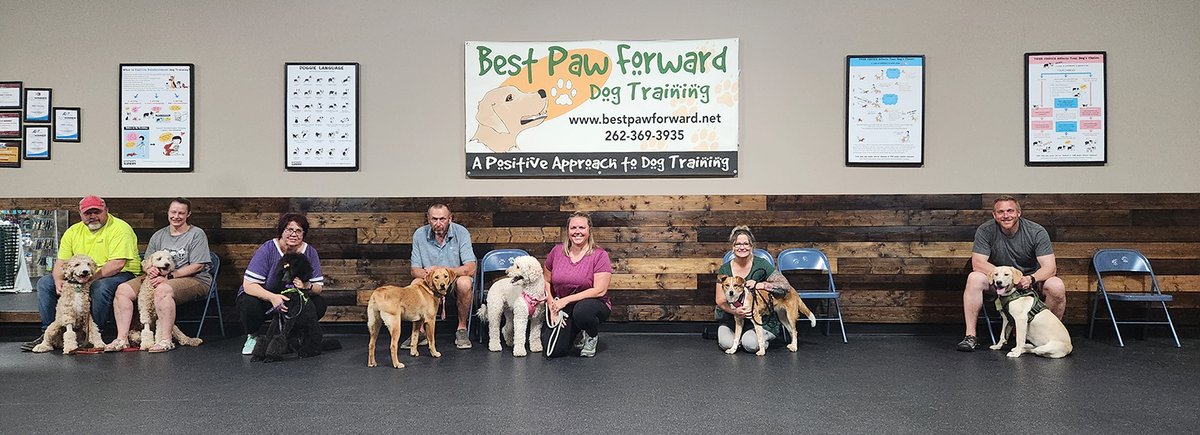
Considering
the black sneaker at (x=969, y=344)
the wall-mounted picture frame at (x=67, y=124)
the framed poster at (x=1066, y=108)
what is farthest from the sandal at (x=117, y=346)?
the framed poster at (x=1066, y=108)

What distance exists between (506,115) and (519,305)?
1.64 metres

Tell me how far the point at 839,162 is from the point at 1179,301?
2.59 meters

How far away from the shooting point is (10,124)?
5426 millimetres

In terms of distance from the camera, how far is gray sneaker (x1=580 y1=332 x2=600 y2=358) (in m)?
4.39

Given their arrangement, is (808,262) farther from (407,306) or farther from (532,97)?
(407,306)

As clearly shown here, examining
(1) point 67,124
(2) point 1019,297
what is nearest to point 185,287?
(1) point 67,124

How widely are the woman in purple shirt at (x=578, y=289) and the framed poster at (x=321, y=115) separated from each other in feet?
6.16

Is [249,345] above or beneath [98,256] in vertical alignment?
beneath

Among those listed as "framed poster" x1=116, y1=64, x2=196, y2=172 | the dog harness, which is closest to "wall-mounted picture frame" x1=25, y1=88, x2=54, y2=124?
"framed poster" x1=116, y1=64, x2=196, y2=172

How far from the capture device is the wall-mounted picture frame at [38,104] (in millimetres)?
5414

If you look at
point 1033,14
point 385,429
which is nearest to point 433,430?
point 385,429

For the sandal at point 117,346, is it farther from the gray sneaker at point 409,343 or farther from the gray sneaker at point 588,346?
the gray sneaker at point 588,346

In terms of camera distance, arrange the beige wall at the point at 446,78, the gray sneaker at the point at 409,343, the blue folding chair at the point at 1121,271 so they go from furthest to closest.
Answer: the beige wall at the point at 446,78 → the blue folding chair at the point at 1121,271 → the gray sneaker at the point at 409,343

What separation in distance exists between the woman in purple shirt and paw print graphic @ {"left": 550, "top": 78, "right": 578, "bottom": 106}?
45.0 inches
